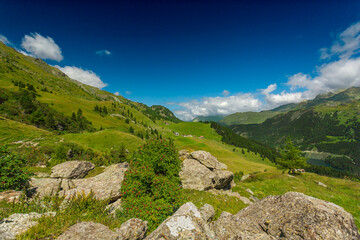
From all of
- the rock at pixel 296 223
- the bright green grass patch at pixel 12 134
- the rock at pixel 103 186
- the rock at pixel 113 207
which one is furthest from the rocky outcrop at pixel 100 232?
the bright green grass patch at pixel 12 134

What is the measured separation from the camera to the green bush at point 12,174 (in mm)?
8023

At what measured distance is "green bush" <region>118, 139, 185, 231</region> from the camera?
906cm

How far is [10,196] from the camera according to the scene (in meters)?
7.42

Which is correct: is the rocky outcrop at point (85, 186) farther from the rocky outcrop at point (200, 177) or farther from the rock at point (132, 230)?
the rocky outcrop at point (200, 177)

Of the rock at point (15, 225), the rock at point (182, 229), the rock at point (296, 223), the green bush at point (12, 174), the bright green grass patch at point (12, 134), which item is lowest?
the rock at point (296, 223)

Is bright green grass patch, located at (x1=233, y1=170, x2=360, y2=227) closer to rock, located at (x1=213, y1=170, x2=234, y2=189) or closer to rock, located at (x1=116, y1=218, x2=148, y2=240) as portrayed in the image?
rock, located at (x1=213, y1=170, x2=234, y2=189)

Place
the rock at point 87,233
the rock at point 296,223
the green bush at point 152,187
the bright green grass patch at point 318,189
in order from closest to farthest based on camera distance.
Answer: the rock at point 87,233
the rock at point 296,223
the green bush at point 152,187
the bright green grass patch at point 318,189

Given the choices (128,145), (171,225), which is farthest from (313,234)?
(128,145)

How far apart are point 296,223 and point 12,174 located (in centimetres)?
1638

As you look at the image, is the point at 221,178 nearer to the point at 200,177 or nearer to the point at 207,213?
the point at 200,177

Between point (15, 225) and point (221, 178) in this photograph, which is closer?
point (15, 225)

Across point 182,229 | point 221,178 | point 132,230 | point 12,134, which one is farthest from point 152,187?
point 12,134

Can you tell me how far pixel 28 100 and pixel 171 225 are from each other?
2386 inches

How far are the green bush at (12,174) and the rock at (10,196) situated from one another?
52 cm
